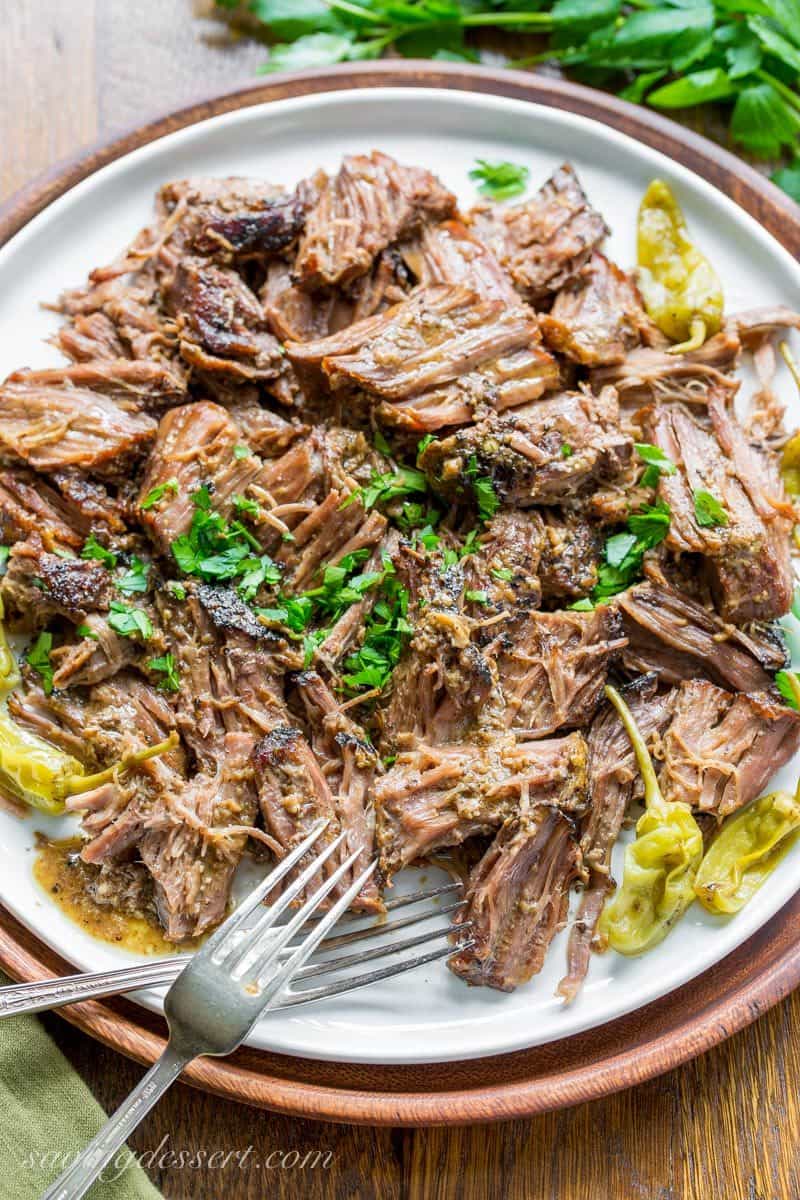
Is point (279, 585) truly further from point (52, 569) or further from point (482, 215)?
point (482, 215)

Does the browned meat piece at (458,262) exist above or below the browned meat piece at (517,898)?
above

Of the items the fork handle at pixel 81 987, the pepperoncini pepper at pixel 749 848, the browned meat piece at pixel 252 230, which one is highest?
the browned meat piece at pixel 252 230

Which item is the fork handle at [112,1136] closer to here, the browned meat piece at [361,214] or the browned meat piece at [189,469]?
the browned meat piece at [189,469]

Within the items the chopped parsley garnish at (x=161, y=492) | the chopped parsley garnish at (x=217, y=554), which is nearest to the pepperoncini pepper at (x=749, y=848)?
the chopped parsley garnish at (x=217, y=554)

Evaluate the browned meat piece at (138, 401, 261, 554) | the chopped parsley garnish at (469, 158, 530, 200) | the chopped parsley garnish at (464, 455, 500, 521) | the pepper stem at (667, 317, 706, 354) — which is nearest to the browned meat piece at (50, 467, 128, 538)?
the browned meat piece at (138, 401, 261, 554)

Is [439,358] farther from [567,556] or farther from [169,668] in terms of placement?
[169,668]

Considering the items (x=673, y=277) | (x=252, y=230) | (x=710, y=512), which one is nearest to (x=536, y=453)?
(x=710, y=512)

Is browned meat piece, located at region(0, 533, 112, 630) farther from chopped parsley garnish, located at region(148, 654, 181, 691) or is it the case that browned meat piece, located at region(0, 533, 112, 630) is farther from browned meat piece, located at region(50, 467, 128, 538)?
chopped parsley garnish, located at region(148, 654, 181, 691)
